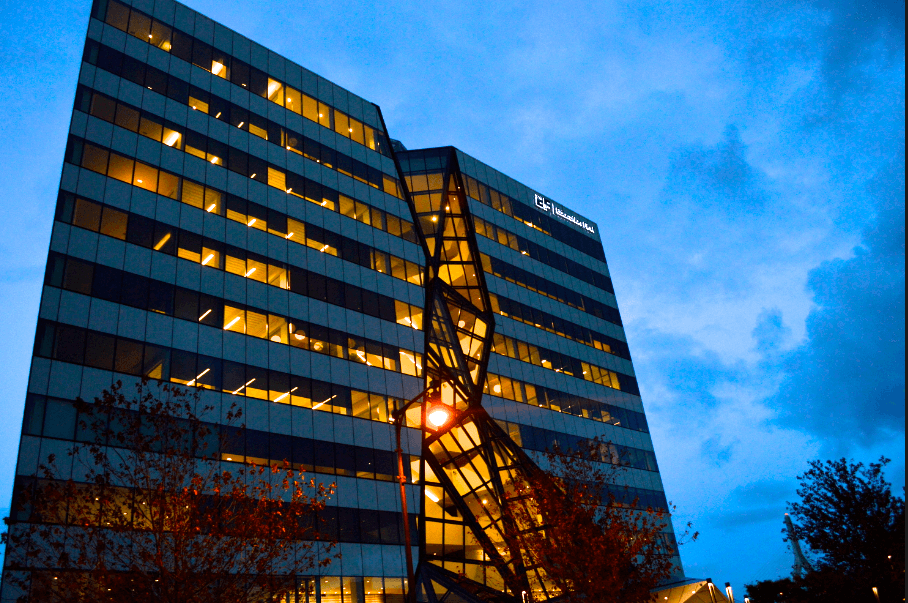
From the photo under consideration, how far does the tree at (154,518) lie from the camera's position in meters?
21.9

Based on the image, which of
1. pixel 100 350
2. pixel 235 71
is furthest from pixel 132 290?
pixel 235 71

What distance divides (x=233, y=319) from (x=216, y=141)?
1356 cm

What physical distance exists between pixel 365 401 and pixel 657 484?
3771cm

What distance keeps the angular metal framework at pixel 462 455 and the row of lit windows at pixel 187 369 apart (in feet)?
21.3

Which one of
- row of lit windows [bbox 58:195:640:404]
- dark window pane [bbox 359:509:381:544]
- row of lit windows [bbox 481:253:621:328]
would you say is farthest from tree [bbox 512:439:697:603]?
Result: row of lit windows [bbox 481:253:621:328]

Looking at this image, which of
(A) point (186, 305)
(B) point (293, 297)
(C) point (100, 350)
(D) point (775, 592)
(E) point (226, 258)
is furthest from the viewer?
(D) point (775, 592)

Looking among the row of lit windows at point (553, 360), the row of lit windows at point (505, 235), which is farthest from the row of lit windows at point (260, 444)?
the row of lit windows at point (505, 235)

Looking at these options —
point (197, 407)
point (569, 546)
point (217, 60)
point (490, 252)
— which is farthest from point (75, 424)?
point (490, 252)

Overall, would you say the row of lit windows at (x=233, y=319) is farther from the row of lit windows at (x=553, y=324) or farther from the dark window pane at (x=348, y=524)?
the row of lit windows at (x=553, y=324)

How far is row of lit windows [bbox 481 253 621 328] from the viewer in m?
64.0

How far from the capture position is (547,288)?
68.6 meters

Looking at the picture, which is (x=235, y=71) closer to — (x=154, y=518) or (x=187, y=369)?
(x=187, y=369)

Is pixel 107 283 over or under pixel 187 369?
over

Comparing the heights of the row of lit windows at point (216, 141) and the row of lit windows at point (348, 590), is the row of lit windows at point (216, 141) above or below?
above
